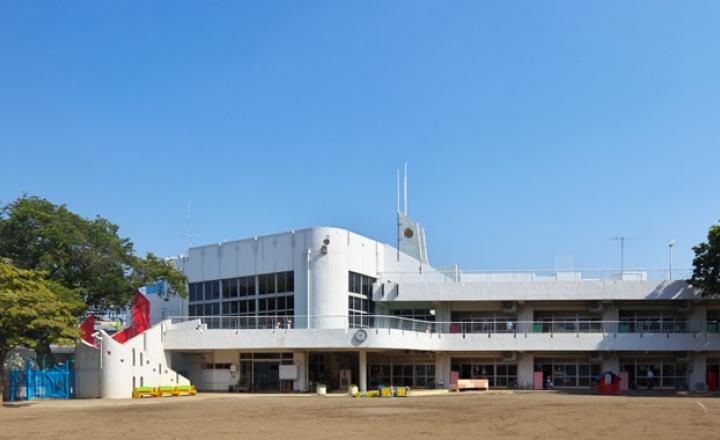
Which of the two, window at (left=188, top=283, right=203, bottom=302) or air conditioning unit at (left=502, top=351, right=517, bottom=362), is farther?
window at (left=188, top=283, right=203, bottom=302)

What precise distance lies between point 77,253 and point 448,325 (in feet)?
79.8

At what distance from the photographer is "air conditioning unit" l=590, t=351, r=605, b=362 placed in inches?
2213

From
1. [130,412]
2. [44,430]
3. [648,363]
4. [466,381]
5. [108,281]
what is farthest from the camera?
[648,363]

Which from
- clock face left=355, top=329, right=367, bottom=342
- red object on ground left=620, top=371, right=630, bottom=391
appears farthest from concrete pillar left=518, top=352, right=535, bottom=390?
clock face left=355, top=329, right=367, bottom=342

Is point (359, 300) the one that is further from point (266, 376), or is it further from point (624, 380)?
point (624, 380)

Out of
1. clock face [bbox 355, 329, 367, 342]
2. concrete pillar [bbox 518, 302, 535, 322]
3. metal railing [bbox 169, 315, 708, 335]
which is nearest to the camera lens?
clock face [bbox 355, 329, 367, 342]

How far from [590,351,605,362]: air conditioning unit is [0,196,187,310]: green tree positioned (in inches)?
1093

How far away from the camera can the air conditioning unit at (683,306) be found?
186 feet

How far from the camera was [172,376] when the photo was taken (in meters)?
50.2

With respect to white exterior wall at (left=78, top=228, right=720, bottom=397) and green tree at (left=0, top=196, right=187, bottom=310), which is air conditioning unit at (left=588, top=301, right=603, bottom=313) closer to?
white exterior wall at (left=78, top=228, right=720, bottom=397)

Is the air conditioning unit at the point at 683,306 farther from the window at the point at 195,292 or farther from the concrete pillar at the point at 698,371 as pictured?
the window at the point at 195,292

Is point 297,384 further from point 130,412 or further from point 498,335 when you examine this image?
point 130,412

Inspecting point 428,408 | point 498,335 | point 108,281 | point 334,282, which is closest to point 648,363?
point 498,335

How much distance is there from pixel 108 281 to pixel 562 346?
2888cm
